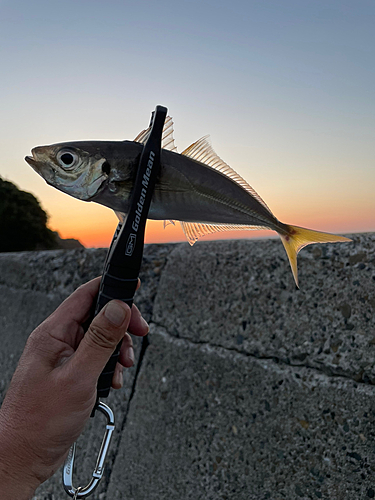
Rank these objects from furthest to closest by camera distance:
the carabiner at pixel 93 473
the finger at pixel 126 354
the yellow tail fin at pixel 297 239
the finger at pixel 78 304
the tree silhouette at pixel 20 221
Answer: the tree silhouette at pixel 20 221, the finger at pixel 126 354, the finger at pixel 78 304, the carabiner at pixel 93 473, the yellow tail fin at pixel 297 239

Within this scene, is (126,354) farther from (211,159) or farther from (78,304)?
(211,159)

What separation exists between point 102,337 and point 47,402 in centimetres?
25

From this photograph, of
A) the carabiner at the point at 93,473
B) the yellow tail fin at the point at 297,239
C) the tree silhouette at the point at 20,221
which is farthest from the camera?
the tree silhouette at the point at 20,221

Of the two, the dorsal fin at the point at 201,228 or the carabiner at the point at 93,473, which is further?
the carabiner at the point at 93,473

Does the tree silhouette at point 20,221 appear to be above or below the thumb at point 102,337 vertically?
above

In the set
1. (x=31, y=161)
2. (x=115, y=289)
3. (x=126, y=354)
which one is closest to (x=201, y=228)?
(x=115, y=289)

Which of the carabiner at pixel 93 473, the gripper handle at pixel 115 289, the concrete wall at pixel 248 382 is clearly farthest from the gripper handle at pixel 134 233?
the concrete wall at pixel 248 382

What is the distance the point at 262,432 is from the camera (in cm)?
131

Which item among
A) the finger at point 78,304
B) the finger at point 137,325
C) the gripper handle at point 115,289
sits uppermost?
the gripper handle at point 115,289

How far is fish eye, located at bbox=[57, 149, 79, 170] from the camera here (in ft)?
2.50

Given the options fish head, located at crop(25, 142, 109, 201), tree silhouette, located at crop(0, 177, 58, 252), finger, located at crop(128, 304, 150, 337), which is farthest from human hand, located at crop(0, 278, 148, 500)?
tree silhouette, located at crop(0, 177, 58, 252)

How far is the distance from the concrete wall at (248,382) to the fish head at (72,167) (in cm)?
80

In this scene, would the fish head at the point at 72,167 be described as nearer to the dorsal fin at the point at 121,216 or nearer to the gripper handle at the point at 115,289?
the dorsal fin at the point at 121,216

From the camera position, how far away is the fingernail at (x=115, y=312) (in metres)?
0.88
